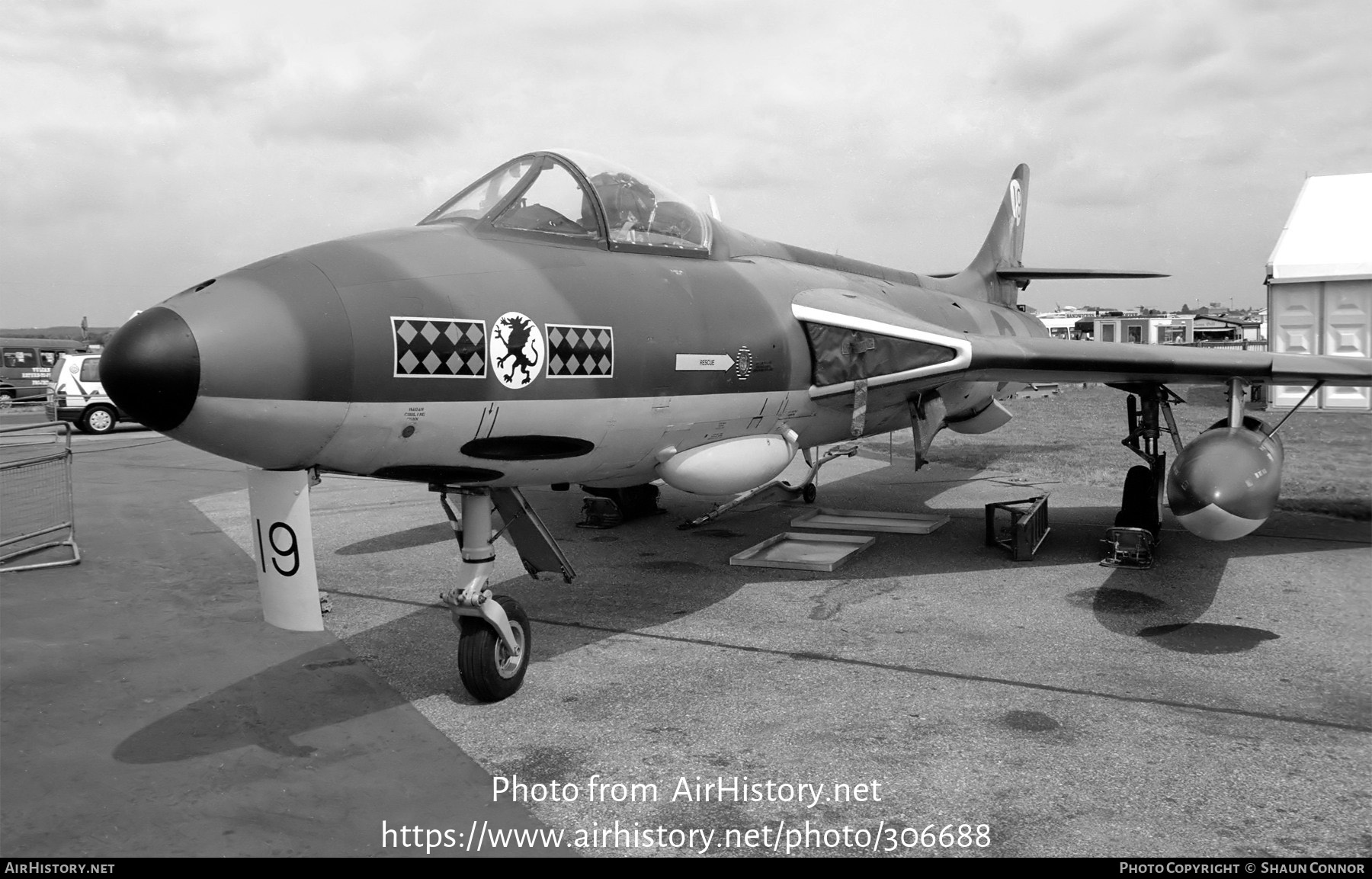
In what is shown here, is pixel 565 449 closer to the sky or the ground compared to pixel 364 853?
closer to the sky

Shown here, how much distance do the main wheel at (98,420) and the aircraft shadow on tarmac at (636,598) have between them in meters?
21.6

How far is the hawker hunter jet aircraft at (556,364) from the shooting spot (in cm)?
434

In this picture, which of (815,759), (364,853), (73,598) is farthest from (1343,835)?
(73,598)

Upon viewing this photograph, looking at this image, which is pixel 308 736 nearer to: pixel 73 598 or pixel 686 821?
pixel 686 821

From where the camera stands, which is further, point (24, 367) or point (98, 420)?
point (24, 367)

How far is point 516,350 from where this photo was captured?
16.9 ft

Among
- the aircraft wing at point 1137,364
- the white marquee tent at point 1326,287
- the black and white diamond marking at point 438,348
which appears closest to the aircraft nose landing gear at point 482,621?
the black and white diamond marking at point 438,348

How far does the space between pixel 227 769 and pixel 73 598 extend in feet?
15.6

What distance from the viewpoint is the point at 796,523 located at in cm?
1101

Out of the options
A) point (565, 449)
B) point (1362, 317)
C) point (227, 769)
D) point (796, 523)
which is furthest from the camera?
point (1362, 317)

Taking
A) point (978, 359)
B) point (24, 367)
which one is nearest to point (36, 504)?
point (978, 359)

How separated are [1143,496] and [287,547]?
802 centimetres

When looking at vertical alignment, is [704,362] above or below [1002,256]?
below

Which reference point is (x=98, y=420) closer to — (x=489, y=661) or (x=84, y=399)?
(x=84, y=399)
